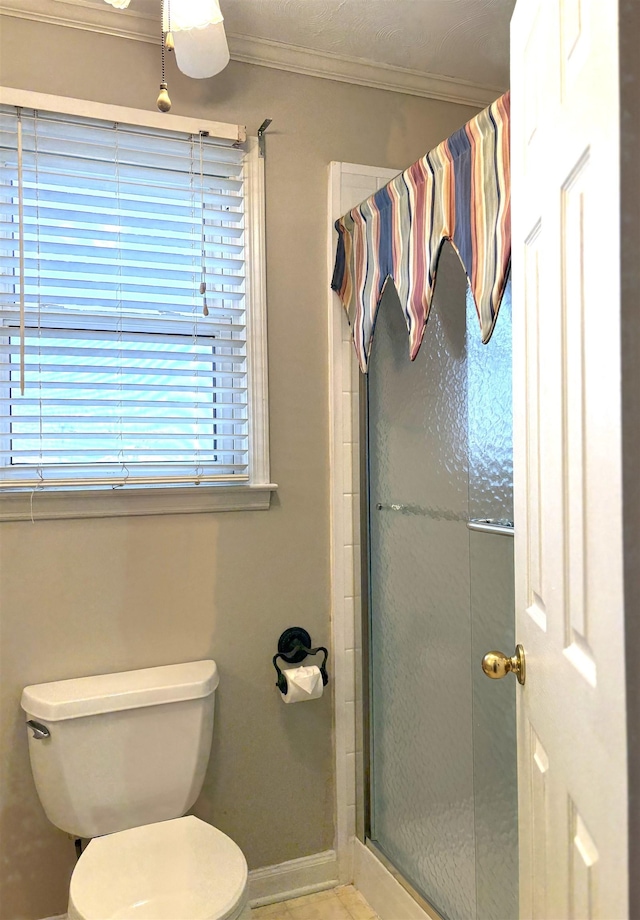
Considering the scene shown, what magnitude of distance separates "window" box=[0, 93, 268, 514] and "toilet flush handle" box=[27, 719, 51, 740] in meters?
0.58

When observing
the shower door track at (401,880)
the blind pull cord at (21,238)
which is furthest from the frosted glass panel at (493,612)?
the blind pull cord at (21,238)

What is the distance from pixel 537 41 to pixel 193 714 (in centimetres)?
162

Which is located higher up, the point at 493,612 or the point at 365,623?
the point at 493,612

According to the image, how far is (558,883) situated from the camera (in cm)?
87

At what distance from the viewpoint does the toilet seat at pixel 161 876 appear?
4.49 ft

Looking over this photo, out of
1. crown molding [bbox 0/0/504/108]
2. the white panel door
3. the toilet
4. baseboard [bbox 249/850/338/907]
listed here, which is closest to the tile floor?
baseboard [bbox 249/850/338/907]

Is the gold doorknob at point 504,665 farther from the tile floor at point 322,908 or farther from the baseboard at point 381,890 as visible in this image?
the tile floor at point 322,908

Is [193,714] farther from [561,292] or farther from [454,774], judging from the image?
[561,292]

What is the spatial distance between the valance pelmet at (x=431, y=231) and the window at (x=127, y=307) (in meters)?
0.30

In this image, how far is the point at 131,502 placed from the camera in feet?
6.25

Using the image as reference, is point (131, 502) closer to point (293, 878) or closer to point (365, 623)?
point (365, 623)

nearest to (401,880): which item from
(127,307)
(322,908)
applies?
(322,908)

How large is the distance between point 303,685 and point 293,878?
24.6 inches

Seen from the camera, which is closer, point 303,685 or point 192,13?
point 192,13
